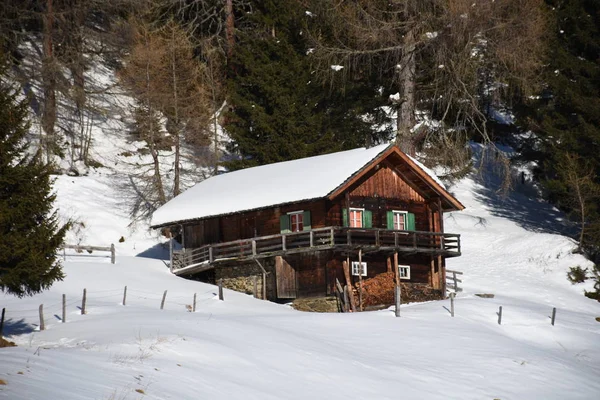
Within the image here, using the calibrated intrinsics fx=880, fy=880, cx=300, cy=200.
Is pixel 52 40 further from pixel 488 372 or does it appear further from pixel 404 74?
pixel 488 372

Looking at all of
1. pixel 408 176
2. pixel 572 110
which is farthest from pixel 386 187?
pixel 572 110

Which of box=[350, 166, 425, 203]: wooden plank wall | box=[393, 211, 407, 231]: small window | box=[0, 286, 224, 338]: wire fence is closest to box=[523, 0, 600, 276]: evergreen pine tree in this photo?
box=[350, 166, 425, 203]: wooden plank wall

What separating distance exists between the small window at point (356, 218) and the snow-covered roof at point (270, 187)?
76.5 inches

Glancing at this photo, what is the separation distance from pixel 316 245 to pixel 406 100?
44.6 feet

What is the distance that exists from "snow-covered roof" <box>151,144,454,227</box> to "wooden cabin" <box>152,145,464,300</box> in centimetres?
8

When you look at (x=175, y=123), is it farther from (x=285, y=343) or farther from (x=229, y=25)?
(x=285, y=343)

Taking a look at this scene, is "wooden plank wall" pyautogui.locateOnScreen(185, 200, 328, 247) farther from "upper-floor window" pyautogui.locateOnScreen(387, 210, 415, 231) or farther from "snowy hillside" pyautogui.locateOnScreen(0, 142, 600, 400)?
"upper-floor window" pyautogui.locateOnScreen(387, 210, 415, 231)

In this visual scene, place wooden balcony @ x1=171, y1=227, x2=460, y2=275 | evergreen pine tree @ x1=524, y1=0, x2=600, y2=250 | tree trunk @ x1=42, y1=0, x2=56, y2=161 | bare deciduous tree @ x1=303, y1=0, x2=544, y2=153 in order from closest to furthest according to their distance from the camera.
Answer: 1. wooden balcony @ x1=171, y1=227, x2=460, y2=275
2. bare deciduous tree @ x1=303, y1=0, x2=544, y2=153
3. evergreen pine tree @ x1=524, y1=0, x2=600, y2=250
4. tree trunk @ x1=42, y1=0, x2=56, y2=161

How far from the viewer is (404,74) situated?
49000 millimetres

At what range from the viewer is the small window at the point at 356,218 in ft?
131

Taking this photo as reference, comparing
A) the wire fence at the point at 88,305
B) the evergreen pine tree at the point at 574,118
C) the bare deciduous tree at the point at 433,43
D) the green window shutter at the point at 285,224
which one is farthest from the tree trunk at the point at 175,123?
the evergreen pine tree at the point at 574,118

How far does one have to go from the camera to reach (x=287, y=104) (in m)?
52.3

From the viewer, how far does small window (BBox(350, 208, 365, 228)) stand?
131 feet

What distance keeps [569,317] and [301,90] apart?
72.5 ft
